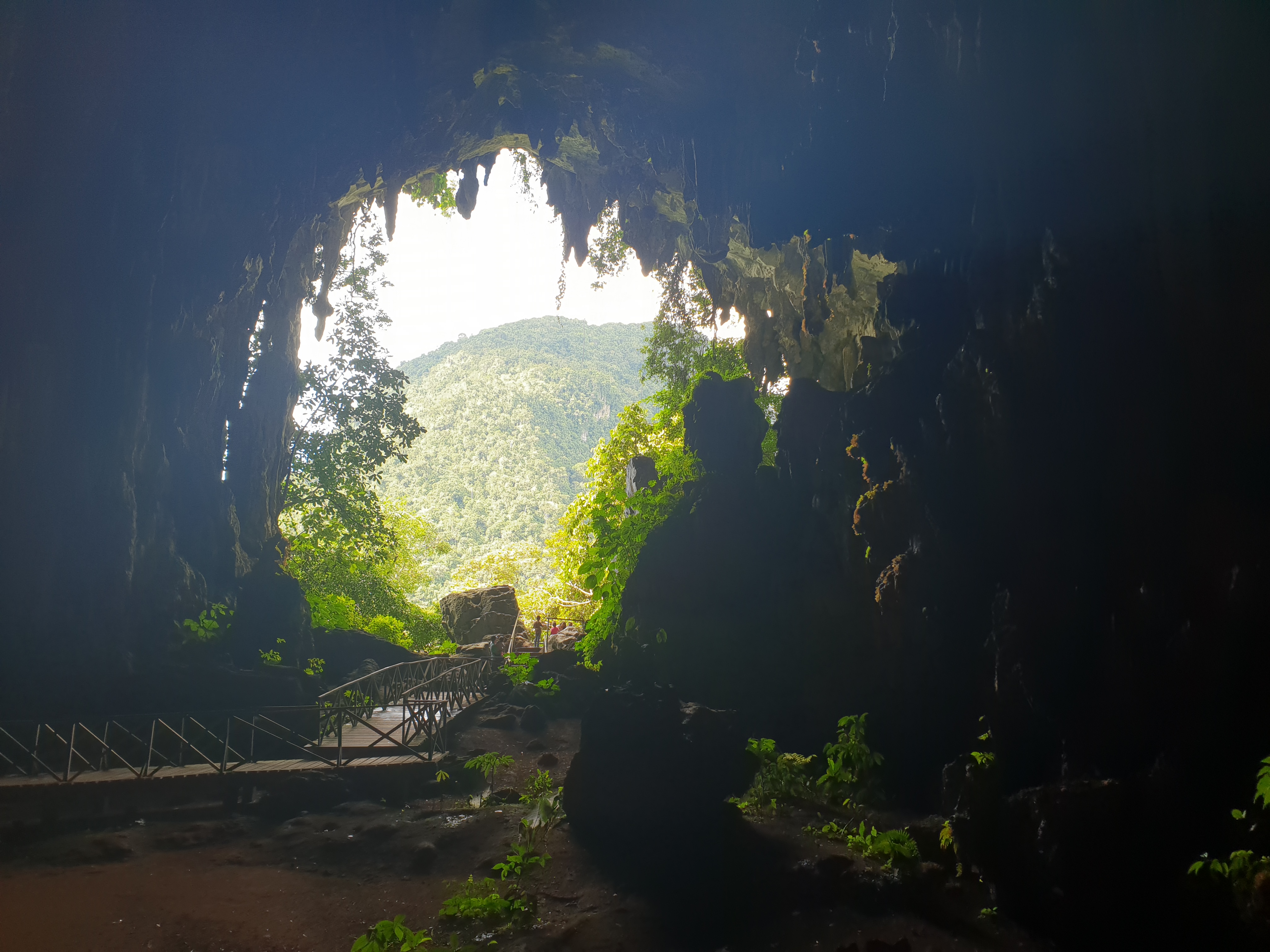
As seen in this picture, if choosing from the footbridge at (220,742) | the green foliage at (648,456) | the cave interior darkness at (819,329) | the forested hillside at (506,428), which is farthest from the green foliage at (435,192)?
the forested hillside at (506,428)

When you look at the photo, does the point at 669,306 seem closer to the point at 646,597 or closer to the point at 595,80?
the point at 595,80

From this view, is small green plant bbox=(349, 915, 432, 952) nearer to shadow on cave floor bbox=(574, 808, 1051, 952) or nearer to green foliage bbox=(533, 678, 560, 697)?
shadow on cave floor bbox=(574, 808, 1051, 952)

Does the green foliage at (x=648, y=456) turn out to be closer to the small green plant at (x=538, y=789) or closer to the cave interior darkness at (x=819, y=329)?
the cave interior darkness at (x=819, y=329)

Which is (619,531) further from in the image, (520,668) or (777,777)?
(777,777)

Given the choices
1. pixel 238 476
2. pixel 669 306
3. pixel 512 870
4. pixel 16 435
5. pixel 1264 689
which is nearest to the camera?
pixel 1264 689

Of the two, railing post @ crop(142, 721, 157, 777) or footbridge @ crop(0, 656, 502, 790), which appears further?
footbridge @ crop(0, 656, 502, 790)

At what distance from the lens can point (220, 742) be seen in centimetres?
1109

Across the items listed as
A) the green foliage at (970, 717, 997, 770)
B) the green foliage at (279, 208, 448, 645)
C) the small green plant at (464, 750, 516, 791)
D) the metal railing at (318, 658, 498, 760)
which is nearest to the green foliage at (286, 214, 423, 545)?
the green foliage at (279, 208, 448, 645)

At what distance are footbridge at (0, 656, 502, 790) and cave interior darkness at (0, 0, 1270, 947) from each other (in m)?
1.03

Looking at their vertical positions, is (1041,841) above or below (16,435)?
below

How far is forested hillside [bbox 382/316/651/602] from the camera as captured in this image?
83.4 m

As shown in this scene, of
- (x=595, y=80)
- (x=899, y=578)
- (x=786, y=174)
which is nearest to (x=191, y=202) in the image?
(x=595, y=80)

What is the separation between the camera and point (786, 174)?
41.7ft

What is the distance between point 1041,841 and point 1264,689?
245 cm
